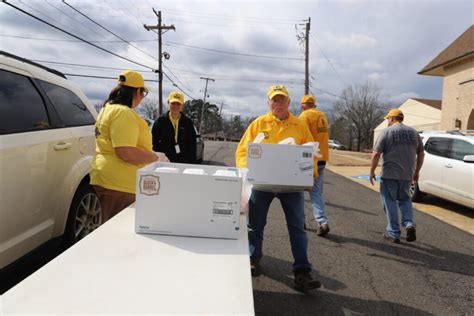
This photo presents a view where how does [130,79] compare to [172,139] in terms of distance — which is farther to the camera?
[172,139]

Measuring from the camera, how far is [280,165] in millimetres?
2686

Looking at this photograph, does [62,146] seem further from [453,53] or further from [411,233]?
[453,53]

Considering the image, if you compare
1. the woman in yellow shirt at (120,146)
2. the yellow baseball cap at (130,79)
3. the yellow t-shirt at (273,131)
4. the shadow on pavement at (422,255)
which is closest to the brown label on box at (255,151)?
the yellow t-shirt at (273,131)

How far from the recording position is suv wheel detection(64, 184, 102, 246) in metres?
3.30

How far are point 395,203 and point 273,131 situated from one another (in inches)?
105

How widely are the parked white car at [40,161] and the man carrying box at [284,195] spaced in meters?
1.53

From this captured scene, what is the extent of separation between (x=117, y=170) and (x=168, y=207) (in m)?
0.95

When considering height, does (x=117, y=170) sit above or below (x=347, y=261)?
above

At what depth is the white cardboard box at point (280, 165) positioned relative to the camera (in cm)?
265

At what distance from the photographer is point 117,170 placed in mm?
2701

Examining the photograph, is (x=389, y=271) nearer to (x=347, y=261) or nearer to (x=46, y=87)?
(x=347, y=261)

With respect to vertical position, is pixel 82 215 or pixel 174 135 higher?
pixel 174 135

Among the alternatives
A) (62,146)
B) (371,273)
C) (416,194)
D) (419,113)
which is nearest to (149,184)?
(62,146)

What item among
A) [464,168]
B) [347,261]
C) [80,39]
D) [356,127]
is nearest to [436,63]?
[464,168]
